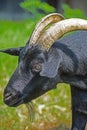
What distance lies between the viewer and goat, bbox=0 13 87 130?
21.9 ft

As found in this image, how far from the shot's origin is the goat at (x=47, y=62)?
21.9 feet

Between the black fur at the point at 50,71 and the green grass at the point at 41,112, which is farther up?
the black fur at the point at 50,71

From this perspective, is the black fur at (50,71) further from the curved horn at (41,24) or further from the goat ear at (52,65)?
the curved horn at (41,24)

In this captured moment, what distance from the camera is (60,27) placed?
6.78 meters

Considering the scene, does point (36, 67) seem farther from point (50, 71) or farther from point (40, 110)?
point (40, 110)

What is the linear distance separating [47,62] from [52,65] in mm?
66

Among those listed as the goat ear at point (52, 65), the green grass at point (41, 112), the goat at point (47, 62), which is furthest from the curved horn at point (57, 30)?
the green grass at point (41, 112)

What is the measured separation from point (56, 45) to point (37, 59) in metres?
0.44

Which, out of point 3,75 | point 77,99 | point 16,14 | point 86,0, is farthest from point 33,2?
point 16,14

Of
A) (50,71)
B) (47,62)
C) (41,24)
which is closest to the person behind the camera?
(50,71)

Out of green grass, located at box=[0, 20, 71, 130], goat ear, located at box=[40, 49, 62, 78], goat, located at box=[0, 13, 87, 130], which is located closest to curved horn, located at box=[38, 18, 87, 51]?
goat, located at box=[0, 13, 87, 130]

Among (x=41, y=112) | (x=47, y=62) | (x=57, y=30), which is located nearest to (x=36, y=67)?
(x=47, y=62)

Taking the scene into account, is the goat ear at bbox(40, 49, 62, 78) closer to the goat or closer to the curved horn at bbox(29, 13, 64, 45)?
the goat

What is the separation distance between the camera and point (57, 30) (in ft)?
22.2
